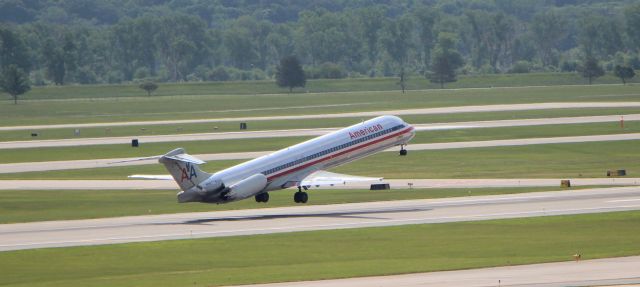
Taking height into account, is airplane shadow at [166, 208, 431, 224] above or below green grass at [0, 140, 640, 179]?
above

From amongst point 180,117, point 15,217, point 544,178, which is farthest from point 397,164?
point 180,117

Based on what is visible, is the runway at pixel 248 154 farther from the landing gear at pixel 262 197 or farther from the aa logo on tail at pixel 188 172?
the aa logo on tail at pixel 188 172

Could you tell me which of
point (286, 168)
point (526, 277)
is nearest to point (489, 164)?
point (286, 168)

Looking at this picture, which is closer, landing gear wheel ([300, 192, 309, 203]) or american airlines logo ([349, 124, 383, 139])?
landing gear wheel ([300, 192, 309, 203])

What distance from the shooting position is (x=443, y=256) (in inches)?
2211

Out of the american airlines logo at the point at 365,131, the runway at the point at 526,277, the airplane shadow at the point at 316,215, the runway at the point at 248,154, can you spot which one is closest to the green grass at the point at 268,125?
the runway at the point at 248,154

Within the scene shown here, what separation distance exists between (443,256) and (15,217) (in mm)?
29775

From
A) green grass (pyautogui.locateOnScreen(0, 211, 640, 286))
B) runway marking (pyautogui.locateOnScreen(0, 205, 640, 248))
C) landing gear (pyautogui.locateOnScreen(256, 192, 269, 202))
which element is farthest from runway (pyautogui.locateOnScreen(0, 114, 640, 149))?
green grass (pyautogui.locateOnScreen(0, 211, 640, 286))

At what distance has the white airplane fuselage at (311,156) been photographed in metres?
73.9

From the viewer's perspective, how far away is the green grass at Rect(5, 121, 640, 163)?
394 ft

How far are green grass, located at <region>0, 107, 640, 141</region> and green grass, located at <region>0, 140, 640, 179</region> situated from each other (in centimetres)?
3678

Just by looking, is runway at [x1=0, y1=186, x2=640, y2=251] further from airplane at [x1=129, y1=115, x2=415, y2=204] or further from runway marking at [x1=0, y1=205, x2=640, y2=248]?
airplane at [x1=129, y1=115, x2=415, y2=204]

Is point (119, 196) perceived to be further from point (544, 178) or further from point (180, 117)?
point (180, 117)

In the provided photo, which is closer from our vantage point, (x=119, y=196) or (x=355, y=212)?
(x=355, y=212)
